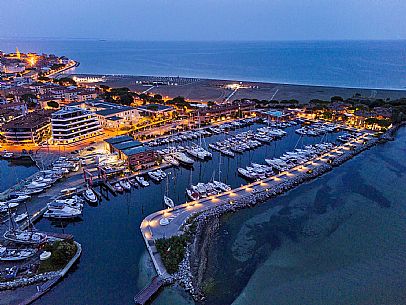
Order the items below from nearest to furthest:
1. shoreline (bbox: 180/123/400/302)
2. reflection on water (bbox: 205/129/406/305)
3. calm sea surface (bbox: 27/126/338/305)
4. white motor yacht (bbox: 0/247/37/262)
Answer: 1. calm sea surface (bbox: 27/126/338/305)
2. shoreline (bbox: 180/123/400/302)
3. reflection on water (bbox: 205/129/406/305)
4. white motor yacht (bbox: 0/247/37/262)

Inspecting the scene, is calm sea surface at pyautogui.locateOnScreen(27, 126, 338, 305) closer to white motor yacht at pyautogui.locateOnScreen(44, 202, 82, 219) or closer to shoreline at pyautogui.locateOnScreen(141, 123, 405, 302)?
white motor yacht at pyautogui.locateOnScreen(44, 202, 82, 219)

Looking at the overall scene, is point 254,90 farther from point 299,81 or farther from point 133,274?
point 133,274

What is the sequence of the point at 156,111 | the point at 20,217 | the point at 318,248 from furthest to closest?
the point at 156,111
the point at 20,217
the point at 318,248

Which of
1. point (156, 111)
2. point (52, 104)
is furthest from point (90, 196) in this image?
point (52, 104)

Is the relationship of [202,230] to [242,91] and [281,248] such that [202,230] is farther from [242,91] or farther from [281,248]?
[242,91]

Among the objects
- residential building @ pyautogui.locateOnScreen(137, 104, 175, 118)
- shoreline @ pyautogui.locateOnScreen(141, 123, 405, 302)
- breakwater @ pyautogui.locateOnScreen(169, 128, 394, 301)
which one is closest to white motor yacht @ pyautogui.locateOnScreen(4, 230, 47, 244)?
shoreline @ pyautogui.locateOnScreen(141, 123, 405, 302)

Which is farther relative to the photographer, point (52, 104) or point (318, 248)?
point (52, 104)

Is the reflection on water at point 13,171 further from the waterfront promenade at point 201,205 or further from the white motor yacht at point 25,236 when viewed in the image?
the waterfront promenade at point 201,205
